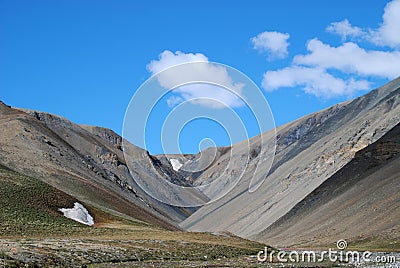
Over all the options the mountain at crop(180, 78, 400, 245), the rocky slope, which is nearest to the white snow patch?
the rocky slope

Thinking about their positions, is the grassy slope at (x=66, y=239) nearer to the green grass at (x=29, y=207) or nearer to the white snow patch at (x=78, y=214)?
the green grass at (x=29, y=207)

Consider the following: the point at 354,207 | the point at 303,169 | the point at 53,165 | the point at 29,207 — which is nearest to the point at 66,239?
the point at 29,207

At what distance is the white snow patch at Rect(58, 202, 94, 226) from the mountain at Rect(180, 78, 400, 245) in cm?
3130

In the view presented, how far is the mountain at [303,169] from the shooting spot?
11350 cm

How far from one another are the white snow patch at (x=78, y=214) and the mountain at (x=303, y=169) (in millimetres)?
31295

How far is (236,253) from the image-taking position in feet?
141

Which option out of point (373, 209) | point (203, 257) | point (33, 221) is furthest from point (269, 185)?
point (203, 257)

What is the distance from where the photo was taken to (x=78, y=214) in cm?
6212

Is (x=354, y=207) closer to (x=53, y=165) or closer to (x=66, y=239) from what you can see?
(x=53, y=165)

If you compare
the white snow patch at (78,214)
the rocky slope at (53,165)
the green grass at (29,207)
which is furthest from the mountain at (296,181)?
the green grass at (29,207)

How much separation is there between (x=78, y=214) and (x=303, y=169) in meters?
79.9

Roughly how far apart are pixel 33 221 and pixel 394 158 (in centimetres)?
6551

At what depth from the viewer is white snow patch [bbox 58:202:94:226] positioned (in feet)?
201

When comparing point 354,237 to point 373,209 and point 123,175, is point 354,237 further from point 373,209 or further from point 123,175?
point 123,175
